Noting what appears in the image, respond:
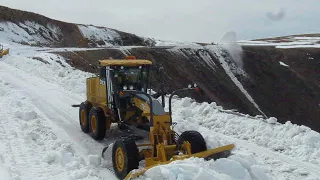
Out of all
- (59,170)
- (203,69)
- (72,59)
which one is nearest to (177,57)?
(203,69)

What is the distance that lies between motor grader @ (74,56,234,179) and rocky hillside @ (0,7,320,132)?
2202 cm

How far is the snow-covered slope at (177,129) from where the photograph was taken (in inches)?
266

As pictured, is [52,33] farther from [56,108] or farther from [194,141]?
[194,141]

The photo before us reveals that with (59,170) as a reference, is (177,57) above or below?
above

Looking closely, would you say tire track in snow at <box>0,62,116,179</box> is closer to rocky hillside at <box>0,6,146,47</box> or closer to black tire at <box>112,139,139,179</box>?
black tire at <box>112,139,139,179</box>

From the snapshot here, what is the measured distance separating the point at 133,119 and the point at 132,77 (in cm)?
104

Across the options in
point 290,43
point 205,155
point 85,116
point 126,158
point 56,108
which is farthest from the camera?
point 290,43

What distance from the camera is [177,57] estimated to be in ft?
151

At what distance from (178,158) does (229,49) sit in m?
47.6

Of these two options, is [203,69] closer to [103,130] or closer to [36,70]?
[36,70]

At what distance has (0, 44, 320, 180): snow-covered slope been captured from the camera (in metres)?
6.75

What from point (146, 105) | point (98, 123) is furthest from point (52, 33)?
point (146, 105)

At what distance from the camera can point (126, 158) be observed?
24.7 ft

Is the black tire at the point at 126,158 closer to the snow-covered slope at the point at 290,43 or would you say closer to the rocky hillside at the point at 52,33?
the rocky hillside at the point at 52,33
